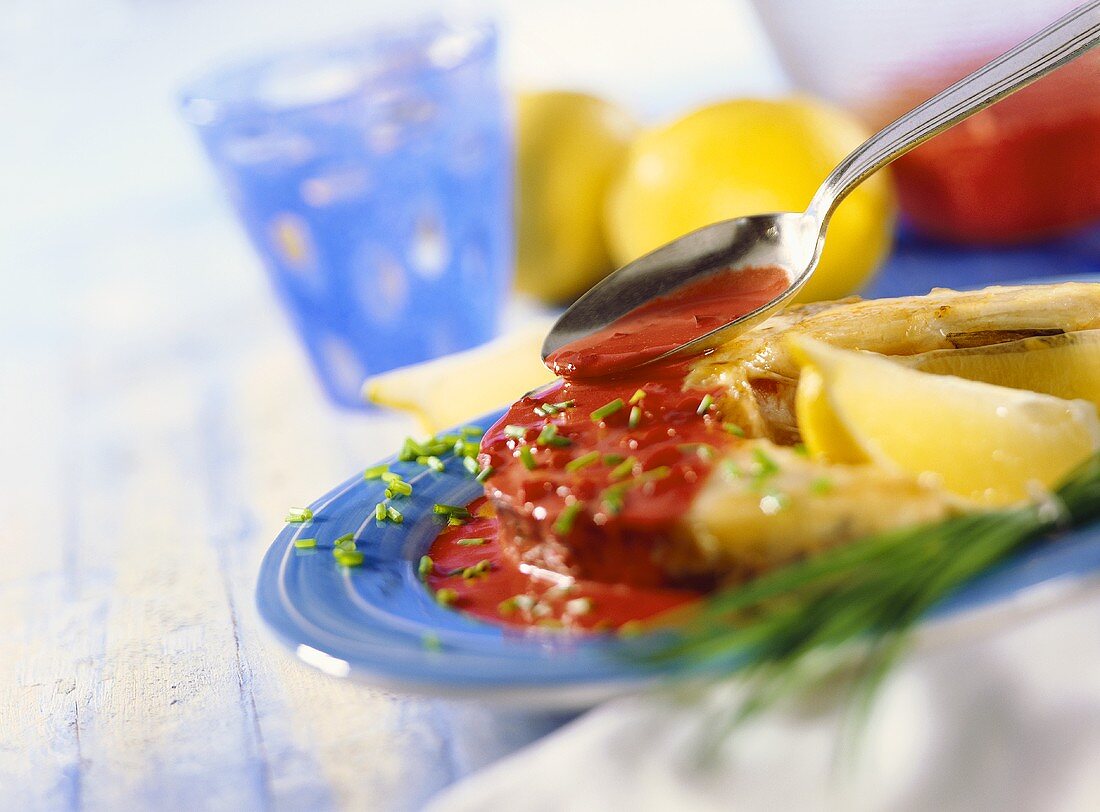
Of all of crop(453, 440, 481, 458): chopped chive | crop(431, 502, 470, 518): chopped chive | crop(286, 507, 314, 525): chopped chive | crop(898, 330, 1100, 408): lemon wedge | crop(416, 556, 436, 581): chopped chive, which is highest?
crop(898, 330, 1100, 408): lemon wedge

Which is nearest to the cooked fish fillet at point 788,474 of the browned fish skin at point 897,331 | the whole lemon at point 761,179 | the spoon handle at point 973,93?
the browned fish skin at point 897,331

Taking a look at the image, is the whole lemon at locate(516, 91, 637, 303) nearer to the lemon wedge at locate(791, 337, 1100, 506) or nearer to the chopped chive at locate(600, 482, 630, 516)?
the lemon wedge at locate(791, 337, 1100, 506)

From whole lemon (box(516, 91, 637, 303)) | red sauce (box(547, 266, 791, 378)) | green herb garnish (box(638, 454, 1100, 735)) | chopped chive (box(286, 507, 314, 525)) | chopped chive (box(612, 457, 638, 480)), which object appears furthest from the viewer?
whole lemon (box(516, 91, 637, 303))

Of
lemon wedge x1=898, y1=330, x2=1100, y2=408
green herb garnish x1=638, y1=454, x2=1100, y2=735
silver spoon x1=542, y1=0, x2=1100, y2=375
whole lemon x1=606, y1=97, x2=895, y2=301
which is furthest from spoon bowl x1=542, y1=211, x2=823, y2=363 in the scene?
green herb garnish x1=638, y1=454, x2=1100, y2=735

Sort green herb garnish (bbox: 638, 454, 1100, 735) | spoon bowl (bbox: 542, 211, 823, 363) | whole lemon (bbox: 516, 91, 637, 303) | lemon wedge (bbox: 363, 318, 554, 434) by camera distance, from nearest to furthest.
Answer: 1. green herb garnish (bbox: 638, 454, 1100, 735)
2. spoon bowl (bbox: 542, 211, 823, 363)
3. lemon wedge (bbox: 363, 318, 554, 434)
4. whole lemon (bbox: 516, 91, 637, 303)

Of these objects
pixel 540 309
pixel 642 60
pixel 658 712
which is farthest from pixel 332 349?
pixel 642 60

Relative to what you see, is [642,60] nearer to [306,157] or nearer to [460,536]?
[306,157]

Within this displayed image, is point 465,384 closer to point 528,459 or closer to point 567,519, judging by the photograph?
point 528,459
